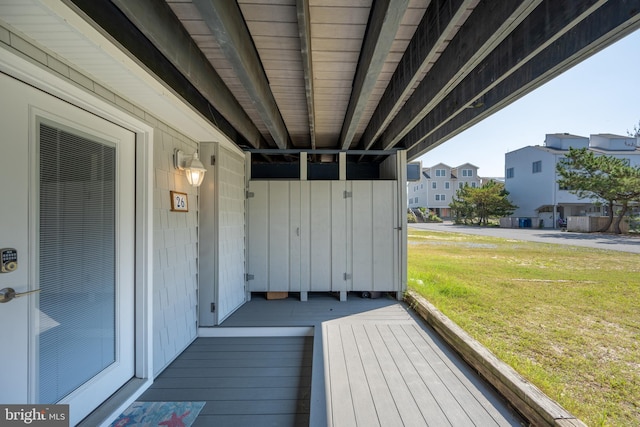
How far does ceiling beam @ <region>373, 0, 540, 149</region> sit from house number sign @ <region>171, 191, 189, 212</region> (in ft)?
7.94

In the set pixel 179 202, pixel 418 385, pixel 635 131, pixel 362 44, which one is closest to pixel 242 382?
pixel 418 385

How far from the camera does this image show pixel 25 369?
1.21 meters

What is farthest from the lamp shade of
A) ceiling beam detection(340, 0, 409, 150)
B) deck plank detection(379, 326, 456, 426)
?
deck plank detection(379, 326, 456, 426)

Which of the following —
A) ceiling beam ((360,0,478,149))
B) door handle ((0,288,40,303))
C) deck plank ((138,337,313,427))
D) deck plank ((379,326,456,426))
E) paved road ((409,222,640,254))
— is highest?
ceiling beam ((360,0,478,149))

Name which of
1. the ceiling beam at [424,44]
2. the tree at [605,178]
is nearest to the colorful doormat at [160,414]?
the ceiling beam at [424,44]

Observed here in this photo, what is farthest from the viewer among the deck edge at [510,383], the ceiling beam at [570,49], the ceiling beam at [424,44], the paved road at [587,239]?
the paved road at [587,239]

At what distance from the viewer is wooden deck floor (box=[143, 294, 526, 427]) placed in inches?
62.7

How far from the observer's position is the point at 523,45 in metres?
1.42

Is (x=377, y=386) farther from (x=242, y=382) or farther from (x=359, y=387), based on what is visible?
(x=242, y=382)

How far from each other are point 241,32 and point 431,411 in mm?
2618

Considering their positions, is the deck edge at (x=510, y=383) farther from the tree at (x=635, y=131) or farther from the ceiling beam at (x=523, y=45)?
the tree at (x=635, y=131)

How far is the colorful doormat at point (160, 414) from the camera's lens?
5.35ft

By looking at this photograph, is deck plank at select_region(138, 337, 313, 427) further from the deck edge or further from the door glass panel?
the deck edge

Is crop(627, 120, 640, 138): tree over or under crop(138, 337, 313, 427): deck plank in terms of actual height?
over
